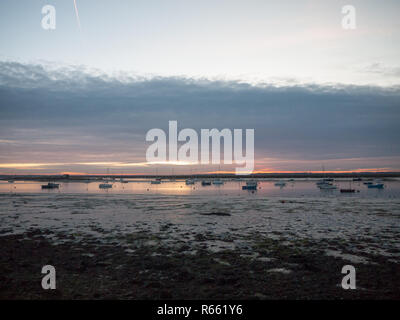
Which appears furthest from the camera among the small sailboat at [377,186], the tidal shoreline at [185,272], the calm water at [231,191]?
the small sailboat at [377,186]

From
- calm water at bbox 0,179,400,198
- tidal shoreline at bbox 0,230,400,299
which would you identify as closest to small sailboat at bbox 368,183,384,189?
calm water at bbox 0,179,400,198

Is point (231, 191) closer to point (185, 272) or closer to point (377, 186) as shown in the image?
point (377, 186)

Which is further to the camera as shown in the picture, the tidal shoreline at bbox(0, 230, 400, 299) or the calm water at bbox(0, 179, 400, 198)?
the calm water at bbox(0, 179, 400, 198)

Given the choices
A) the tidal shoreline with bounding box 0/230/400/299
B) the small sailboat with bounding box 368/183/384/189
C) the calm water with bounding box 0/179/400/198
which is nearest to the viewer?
the tidal shoreline with bounding box 0/230/400/299

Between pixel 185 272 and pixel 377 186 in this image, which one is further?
pixel 377 186

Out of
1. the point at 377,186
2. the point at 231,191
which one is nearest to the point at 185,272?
the point at 231,191

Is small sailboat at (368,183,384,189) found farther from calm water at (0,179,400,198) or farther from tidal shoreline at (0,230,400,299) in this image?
tidal shoreline at (0,230,400,299)

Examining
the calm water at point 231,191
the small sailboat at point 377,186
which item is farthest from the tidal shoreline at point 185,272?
the small sailboat at point 377,186

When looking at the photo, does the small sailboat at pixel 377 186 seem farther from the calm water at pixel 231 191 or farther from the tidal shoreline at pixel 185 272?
the tidal shoreline at pixel 185 272

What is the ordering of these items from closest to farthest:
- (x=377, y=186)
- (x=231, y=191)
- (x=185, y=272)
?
(x=185, y=272) < (x=231, y=191) < (x=377, y=186)

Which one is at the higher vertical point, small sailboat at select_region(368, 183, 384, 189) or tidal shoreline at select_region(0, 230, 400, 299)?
tidal shoreline at select_region(0, 230, 400, 299)
